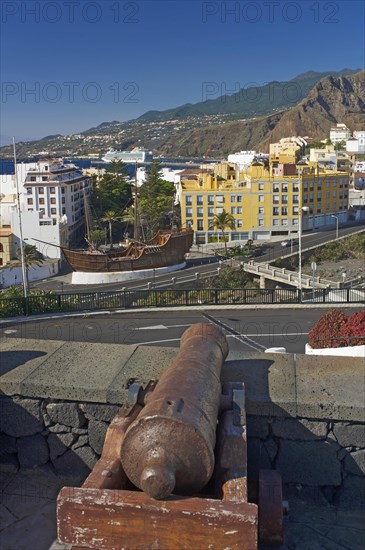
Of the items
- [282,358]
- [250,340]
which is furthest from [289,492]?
[250,340]

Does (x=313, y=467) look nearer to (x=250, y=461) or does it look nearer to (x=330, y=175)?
(x=250, y=461)

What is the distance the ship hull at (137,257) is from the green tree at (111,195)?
20.8 metres

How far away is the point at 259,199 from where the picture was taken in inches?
2514

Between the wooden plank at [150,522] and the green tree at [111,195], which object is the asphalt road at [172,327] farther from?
the green tree at [111,195]

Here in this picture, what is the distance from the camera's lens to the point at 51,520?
155 inches

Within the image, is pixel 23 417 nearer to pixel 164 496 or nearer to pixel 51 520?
pixel 51 520

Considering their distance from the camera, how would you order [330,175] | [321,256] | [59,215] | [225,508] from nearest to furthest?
[225,508] < [321,256] < [59,215] < [330,175]

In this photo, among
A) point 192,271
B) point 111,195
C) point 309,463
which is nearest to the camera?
point 309,463

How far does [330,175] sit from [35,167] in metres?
32.5

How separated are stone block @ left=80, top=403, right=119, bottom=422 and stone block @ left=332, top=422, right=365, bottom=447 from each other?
1.53 metres

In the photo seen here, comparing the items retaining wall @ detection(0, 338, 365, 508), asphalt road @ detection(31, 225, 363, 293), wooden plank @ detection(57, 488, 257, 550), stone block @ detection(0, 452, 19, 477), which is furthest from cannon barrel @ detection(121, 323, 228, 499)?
asphalt road @ detection(31, 225, 363, 293)

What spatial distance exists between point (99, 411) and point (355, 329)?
468 centimetres

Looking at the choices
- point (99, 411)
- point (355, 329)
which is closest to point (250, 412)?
point (99, 411)

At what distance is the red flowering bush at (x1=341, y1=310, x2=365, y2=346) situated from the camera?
798cm
